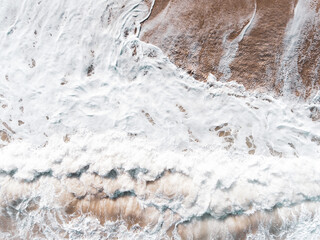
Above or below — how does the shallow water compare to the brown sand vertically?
below

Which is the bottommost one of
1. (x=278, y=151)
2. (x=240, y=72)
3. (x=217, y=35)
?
(x=278, y=151)

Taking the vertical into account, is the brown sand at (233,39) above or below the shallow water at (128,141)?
above

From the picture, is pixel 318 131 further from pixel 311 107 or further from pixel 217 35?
pixel 217 35

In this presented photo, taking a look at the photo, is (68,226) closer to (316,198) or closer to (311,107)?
(316,198)

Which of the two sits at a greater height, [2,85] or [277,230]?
[2,85]

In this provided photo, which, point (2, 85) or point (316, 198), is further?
point (2, 85)

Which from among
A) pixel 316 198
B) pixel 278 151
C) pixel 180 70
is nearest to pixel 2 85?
pixel 180 70

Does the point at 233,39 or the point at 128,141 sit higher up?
the point at 233,39
